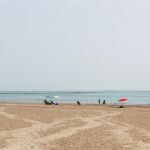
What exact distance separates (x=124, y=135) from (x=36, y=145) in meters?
6.37

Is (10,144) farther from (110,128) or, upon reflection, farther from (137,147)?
(110,128)

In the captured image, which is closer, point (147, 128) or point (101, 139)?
point (101, 139)

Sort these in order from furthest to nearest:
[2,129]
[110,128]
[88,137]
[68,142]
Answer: [110,128] < [2,129] < [88,137] < [68,142]

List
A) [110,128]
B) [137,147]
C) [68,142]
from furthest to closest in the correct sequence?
[110,128]
[68,142]
[137,147]

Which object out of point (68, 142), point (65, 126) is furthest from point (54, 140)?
point (65, 126)

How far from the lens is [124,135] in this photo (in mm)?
23125

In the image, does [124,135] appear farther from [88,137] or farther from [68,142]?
[68,142]

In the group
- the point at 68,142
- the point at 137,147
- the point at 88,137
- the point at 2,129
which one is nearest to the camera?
the point at 137,147

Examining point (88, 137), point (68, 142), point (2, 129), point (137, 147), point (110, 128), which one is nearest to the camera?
point (137, 147)

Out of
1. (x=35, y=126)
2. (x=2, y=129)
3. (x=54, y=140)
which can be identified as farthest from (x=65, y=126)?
(x=54, y=140)

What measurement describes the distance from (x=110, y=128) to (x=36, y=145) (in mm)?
8898

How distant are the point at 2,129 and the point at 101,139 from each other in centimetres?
746

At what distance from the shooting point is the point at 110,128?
26938mm

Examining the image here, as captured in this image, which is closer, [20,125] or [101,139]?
[101,139]
